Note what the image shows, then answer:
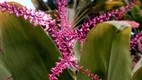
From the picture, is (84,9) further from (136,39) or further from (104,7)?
(136,39)

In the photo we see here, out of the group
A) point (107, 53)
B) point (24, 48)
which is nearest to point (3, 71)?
point (24, 48)

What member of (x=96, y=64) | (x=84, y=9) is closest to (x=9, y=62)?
(x=96, y=64)

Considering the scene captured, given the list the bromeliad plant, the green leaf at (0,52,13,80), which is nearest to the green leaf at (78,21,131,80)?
the bromeliad plant

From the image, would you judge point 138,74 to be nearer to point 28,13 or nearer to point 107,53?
point 107,53

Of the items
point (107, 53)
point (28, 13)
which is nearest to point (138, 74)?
point (107, 53)

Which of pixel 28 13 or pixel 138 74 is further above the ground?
pixel 28 13

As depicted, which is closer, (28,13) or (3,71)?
(28,13)

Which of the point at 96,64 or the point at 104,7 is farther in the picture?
the point at 104,7
